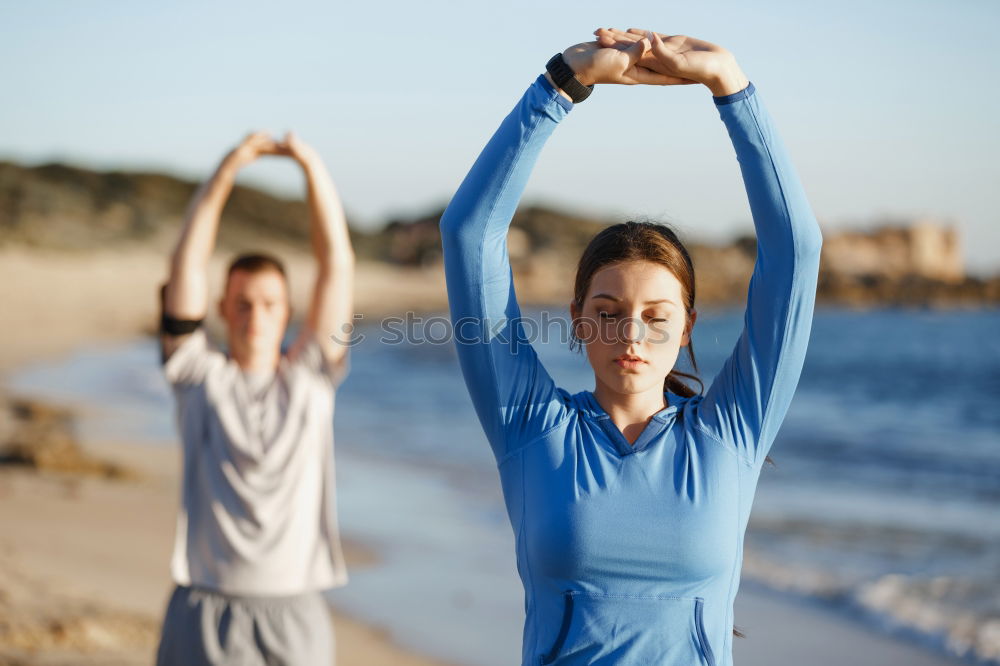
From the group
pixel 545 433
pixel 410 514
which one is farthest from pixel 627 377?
pixel 410 514

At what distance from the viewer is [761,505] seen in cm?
981

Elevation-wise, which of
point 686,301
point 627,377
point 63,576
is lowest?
point 63,576

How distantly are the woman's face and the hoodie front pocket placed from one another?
1.35ft

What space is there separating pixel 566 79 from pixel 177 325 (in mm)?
1888

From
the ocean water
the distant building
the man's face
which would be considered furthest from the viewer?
the distant building

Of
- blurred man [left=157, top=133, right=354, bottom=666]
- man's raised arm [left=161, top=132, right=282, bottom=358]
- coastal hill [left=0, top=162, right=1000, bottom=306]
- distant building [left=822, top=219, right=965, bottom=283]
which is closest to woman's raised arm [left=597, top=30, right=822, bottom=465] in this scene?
blurred man [left=157, top=133, right=354, bottom=666]

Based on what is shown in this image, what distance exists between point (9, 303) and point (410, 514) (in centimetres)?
2928

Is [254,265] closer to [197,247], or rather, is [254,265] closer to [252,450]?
[197,247]

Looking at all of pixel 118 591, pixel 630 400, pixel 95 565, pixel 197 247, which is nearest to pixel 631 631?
pixel 630 400

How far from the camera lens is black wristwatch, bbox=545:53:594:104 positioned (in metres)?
1.95

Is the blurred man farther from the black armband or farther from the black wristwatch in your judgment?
the black wristwatch

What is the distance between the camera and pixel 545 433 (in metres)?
1.98

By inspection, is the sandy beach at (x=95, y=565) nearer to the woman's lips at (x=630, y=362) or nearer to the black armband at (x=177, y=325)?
the black armband at (x=177, y=325)

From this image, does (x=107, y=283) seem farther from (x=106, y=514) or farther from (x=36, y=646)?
(x=36, y=646)
